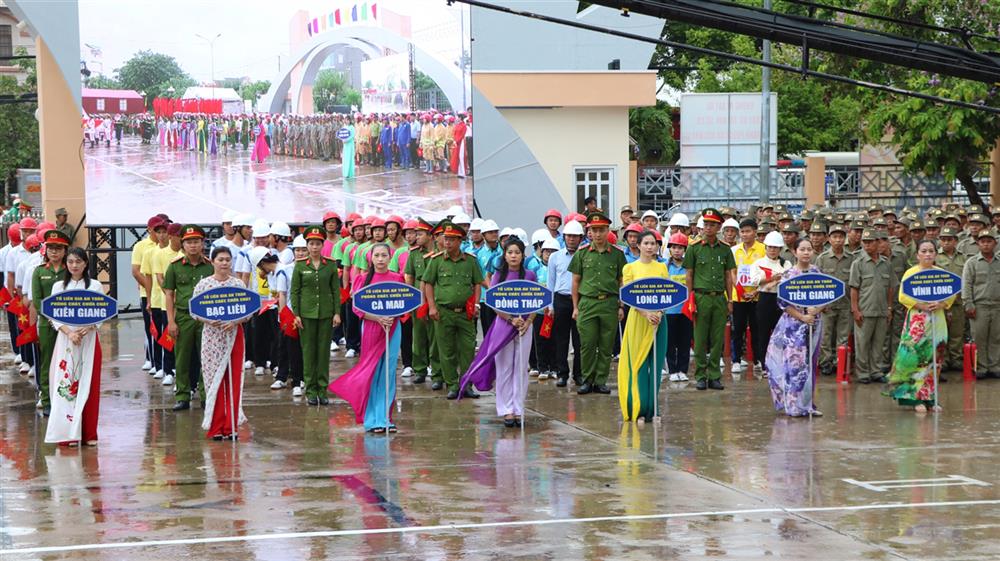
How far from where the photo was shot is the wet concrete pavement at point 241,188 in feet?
84.8

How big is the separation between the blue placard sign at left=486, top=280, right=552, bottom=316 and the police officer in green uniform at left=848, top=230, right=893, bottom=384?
14.9 feet

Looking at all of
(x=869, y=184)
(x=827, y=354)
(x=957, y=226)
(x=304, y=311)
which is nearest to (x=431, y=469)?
(x=304, y=311)

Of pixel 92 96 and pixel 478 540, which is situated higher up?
pixel 92 96

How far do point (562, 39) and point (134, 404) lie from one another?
20.7m

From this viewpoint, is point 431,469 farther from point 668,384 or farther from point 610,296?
point 668,384

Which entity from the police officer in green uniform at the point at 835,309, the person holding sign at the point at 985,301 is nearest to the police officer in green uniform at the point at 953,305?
the person holding sign at the point at 985,301

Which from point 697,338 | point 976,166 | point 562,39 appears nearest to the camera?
point 697,338

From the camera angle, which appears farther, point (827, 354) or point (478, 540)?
point (827, 354)

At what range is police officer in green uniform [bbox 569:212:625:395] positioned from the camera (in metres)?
14.5

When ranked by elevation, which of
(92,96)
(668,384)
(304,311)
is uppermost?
(92,96)

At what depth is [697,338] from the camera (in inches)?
611

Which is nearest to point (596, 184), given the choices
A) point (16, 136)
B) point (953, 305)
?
point (953, 305)

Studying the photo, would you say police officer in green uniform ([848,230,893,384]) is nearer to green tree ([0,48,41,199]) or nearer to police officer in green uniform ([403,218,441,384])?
police officer in green uniform ([403,218,441,384])

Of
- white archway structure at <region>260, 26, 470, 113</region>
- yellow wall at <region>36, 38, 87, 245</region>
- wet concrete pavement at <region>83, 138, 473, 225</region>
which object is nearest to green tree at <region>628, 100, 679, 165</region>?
white archway structure at <region>260, 26, 470, 113</region>
